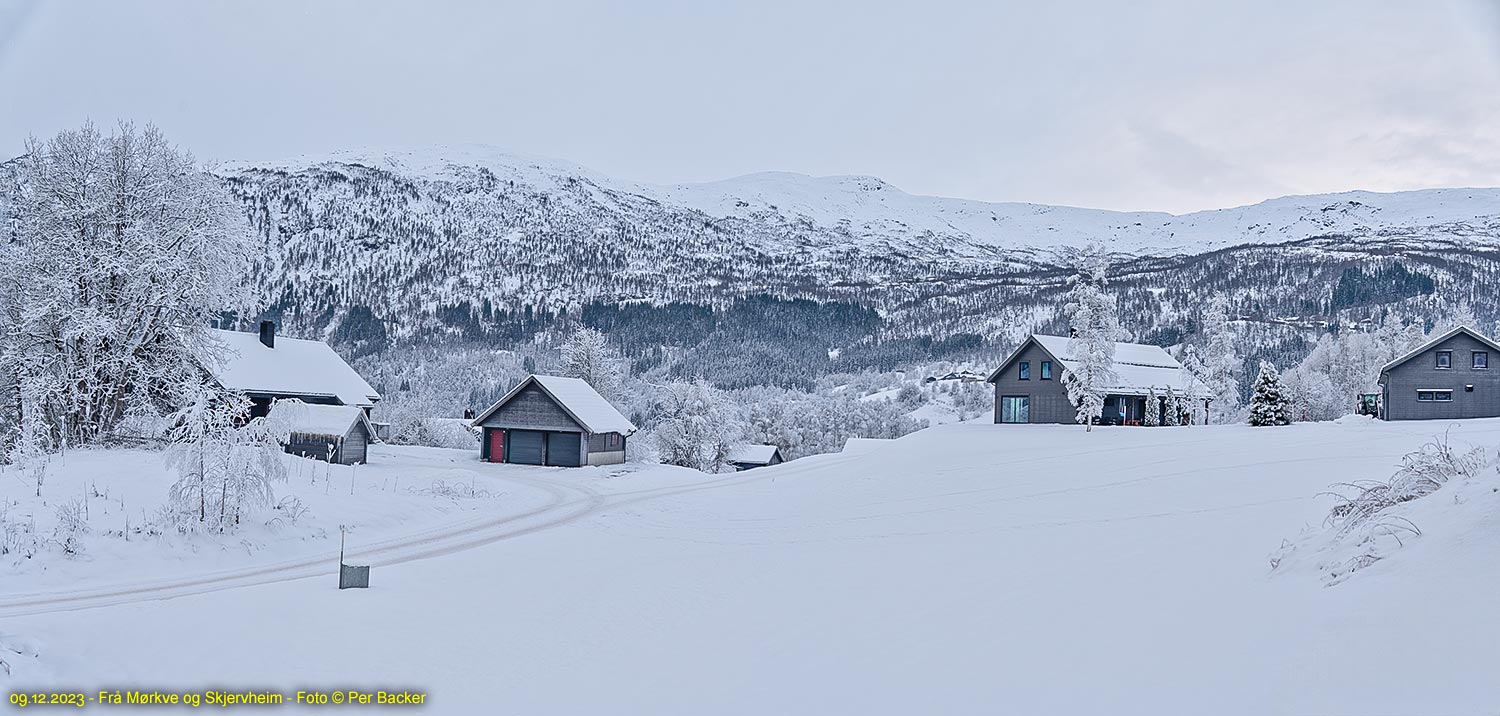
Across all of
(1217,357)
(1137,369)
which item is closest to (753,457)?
(1137,369)

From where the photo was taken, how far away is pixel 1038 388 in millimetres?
56344

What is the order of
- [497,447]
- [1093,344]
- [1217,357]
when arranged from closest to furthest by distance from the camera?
[1093,344]
[497,447]
[1217,357]

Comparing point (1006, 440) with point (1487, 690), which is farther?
point (1006, 440)

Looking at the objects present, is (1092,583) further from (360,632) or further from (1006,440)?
(1006,440)

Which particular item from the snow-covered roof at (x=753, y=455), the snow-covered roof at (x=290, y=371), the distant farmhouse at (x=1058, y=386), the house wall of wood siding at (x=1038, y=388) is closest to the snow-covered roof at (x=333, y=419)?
the snow-covered roof at (x=290, y=371)

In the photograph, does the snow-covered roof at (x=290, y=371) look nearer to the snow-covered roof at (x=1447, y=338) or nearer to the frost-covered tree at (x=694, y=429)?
the frost-covered tree at (x=694, y=429)

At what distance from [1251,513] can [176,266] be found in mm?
31980

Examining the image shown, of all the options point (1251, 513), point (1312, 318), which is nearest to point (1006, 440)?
point (1251, 513)

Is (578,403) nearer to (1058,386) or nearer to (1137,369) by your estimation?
(1058,386)

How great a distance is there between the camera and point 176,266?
3053 centimetres

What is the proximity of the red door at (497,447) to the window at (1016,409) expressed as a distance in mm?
31463

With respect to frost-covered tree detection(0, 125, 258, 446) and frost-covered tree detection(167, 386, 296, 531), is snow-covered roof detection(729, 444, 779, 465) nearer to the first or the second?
frost-covered tree detection(0, 125, 258, 446)

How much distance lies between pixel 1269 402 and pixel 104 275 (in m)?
55.2

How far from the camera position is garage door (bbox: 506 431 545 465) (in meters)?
55.8
